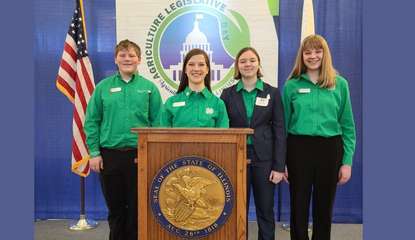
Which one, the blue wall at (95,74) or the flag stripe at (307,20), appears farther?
the blue wall at (95,74)

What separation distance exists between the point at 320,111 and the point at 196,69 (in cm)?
92

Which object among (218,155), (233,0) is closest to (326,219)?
(218,155)

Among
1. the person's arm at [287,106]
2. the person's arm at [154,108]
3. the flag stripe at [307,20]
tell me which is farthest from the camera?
the flag stripe at [307,20]

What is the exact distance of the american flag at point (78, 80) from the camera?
3.30 metres

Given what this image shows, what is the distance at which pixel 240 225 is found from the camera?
5.68 feet

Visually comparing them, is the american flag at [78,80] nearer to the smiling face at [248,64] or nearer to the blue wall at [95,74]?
the blue wall at [95,74]

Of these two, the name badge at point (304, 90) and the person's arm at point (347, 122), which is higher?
the name badge at point (304, 90)

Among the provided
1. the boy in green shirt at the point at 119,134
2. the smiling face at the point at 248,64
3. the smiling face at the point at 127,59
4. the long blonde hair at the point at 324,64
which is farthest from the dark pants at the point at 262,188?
the smiling face at the point at 127,59

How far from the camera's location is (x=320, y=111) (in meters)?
2.28

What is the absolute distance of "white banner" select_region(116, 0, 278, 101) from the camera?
350 cm

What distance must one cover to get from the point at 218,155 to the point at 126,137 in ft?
3.23

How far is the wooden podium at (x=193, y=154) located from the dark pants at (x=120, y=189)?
0.76 meters

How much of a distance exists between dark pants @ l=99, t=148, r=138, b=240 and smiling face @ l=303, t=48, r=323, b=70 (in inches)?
57.0

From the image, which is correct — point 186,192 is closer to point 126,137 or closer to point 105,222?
point 126,137
